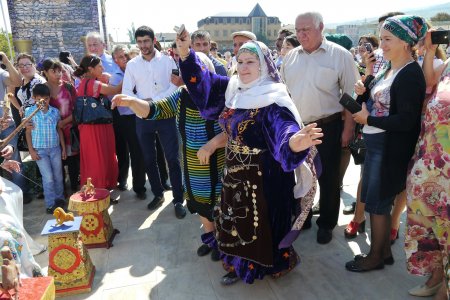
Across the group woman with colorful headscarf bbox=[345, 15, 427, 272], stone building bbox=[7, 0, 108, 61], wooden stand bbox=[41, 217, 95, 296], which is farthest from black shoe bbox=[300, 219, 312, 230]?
stone building bbox=[7, 0, 108, 61]

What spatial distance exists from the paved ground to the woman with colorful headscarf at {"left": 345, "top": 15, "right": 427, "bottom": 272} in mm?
201

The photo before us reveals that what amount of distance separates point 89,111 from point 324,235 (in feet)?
9.62

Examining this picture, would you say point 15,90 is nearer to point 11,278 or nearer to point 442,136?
point 11,278

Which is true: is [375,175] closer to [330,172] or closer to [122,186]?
[330,172]

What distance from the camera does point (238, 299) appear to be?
8.16 ft

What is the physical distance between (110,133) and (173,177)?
1.11 m

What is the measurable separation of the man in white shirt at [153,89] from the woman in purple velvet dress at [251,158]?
1346 millimetres

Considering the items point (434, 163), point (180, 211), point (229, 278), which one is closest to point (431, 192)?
point (434, 163)

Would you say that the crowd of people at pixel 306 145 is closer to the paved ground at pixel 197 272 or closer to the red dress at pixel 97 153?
the paved ground at pixel 197 272

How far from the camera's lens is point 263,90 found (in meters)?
2.20

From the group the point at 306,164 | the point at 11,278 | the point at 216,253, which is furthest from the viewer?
the point at 216,253

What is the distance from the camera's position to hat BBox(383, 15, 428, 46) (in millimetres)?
2229

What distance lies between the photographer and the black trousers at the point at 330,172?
10.1ft

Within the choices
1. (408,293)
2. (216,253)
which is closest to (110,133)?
(216,253)
